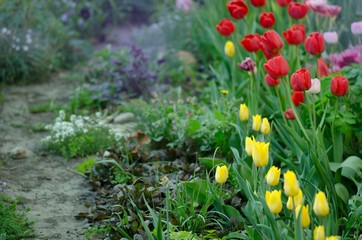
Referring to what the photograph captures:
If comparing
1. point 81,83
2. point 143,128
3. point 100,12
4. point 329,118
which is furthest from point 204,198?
point 100,12

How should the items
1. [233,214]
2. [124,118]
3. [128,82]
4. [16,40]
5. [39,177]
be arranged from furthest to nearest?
1. [16,40]
2. [128,82]
3. [124,118]
4. [39,177]
5. [233,214]

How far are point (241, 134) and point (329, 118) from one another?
50cm

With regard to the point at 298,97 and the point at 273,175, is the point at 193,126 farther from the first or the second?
the point at 273,175

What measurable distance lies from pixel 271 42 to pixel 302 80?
1.87 feet

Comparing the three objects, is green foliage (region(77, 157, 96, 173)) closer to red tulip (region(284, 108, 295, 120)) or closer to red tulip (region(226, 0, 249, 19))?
red tulip (region(226, 0, 249, 19))

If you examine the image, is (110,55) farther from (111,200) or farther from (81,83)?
(111,200)

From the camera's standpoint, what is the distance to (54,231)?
362 cm

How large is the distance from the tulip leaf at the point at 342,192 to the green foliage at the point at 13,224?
158 cm

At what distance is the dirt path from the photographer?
3734mm

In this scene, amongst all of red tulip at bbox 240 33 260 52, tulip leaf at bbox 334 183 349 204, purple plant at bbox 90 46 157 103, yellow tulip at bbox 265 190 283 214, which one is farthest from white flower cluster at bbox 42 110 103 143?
yellow tulip at bbox 265 190 283 214

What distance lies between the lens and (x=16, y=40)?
6758 millimetres

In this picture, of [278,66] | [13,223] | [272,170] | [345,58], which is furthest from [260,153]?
[345,58]

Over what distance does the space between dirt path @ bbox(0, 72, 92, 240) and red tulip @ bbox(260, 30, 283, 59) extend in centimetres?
138

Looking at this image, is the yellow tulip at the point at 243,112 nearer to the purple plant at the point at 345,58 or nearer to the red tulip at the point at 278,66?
the red tulip at the point at 278,66
